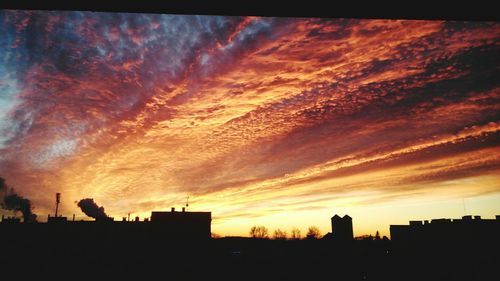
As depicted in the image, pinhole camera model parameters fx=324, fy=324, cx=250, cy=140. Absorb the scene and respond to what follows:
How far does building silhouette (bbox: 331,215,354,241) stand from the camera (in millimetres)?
39750

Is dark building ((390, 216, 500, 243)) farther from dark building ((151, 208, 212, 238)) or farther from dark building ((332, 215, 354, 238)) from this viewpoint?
dark building ((151, 208, 212, 238))

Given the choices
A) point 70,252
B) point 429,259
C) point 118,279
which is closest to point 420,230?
point 429,259

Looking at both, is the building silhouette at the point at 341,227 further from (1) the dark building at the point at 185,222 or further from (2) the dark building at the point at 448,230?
(1) the dark building at the point at 185,222

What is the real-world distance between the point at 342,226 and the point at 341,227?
0.20m

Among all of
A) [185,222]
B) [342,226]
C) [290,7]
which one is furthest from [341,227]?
[290,7]

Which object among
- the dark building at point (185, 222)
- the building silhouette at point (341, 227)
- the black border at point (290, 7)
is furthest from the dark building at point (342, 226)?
the black border at point (290, 7)

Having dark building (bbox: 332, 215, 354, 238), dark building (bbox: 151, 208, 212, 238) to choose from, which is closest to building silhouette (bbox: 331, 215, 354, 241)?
dark building (bbox: 332, 215, 354, 238)

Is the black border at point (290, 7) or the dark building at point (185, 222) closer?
the black border at point (290, 7)

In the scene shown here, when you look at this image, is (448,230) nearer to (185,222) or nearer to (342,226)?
(342,226)

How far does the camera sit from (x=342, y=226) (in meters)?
40.2

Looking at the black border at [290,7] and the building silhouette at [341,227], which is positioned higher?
the black border at [290,7]

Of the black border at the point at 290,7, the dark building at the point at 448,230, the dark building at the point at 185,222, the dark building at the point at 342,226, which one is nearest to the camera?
the black border at the point at 290,7

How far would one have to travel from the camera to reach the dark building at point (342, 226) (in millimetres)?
39750

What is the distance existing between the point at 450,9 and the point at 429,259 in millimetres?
35367
